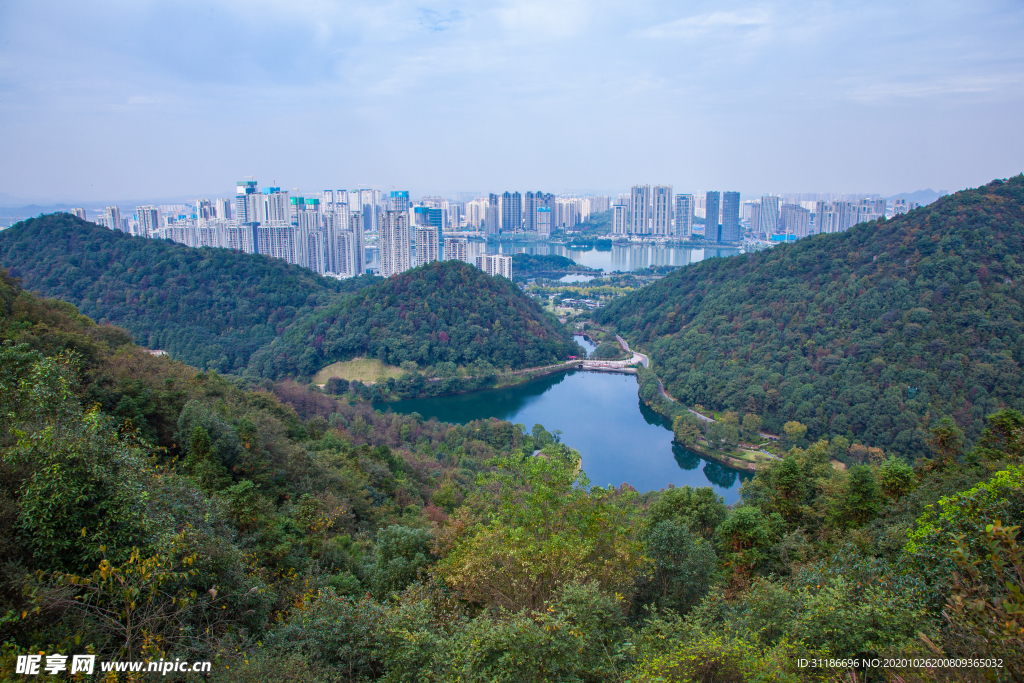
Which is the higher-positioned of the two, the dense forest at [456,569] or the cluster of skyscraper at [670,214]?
the cluster of skyscraper at [670,214]

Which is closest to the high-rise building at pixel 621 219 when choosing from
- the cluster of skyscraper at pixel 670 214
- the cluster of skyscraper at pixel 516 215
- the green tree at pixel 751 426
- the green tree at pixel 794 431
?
the cluster of skyscraper at pixel 670 214

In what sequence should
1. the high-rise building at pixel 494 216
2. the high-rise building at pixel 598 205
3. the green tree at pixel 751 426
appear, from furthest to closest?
the high-rise building at pixel 598 205
the high-rise building at pixel 494 216
the green tree at pixel 751 426

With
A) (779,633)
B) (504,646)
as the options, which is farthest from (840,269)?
(504,646)

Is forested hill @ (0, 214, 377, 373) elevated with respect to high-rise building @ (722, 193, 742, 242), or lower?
lower

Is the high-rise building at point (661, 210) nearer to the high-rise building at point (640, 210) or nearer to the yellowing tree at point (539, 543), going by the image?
the high-rise building at point (640, 210)

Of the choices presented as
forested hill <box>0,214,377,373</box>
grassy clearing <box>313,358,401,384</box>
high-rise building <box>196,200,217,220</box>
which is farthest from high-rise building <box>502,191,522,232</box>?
grassy clearing <box>313,358,401,384</box>

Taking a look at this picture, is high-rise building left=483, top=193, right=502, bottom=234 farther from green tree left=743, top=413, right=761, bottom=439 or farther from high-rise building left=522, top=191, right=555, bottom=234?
green tree left=743, top=413, right=761, bottom=439

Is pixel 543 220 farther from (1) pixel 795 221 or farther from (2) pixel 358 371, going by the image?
(2) pixel 358 371

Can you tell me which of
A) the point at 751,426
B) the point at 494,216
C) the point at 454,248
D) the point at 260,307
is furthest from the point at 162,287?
the point at 494,216
